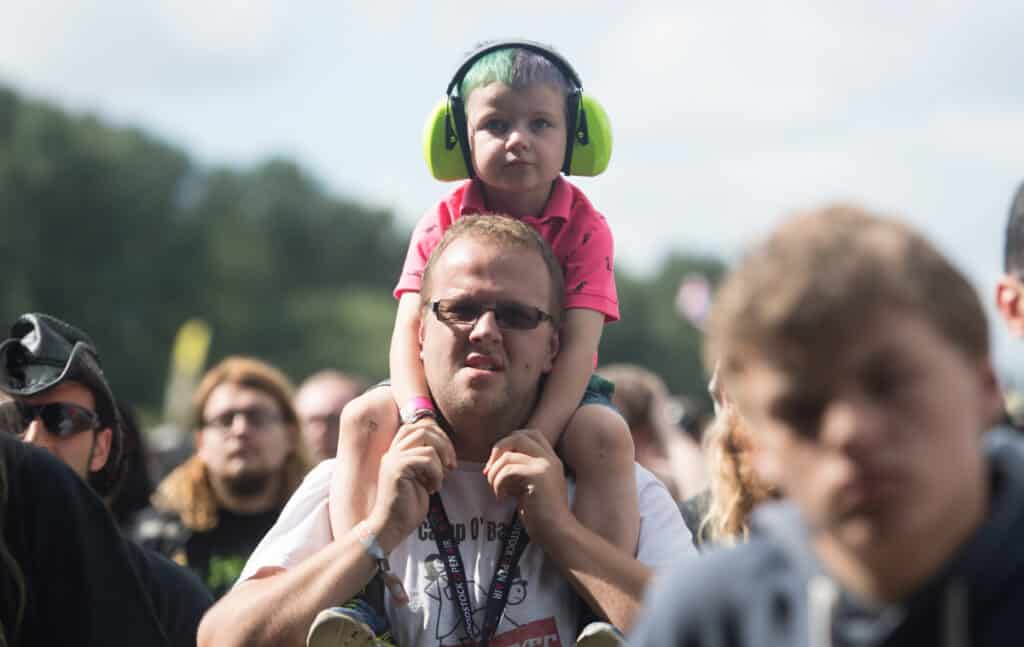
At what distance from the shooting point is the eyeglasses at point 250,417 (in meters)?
7.69

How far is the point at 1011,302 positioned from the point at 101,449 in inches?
120

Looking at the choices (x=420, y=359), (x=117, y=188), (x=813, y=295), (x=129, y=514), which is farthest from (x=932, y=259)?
(x=117, y=188)

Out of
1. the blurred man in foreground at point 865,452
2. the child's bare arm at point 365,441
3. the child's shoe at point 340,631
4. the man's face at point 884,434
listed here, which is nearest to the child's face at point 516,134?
the child's bare arm at point 365,441

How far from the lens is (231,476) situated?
7500mm

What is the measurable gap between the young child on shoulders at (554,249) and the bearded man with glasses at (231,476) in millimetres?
2974

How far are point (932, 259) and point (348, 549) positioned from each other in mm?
2170

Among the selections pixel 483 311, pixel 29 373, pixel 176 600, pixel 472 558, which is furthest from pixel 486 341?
pixel 29 373

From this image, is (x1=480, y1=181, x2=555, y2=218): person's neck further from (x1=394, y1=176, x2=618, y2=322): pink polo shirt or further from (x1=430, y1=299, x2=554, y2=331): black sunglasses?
(x1=430, y1=299, x2=554, y2=331): black sunglasses

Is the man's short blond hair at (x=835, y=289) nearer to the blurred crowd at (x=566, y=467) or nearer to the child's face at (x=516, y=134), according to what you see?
the blurred crowd at (x=566, y=467)

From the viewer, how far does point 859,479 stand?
2.01 m

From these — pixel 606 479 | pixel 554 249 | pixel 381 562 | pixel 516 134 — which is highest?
pixel 516 134

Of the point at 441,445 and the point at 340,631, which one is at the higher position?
the point at 441,445

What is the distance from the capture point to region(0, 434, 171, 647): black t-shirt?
3.29 meters

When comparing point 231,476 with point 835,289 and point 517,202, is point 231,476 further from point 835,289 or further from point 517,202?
point 835,289
